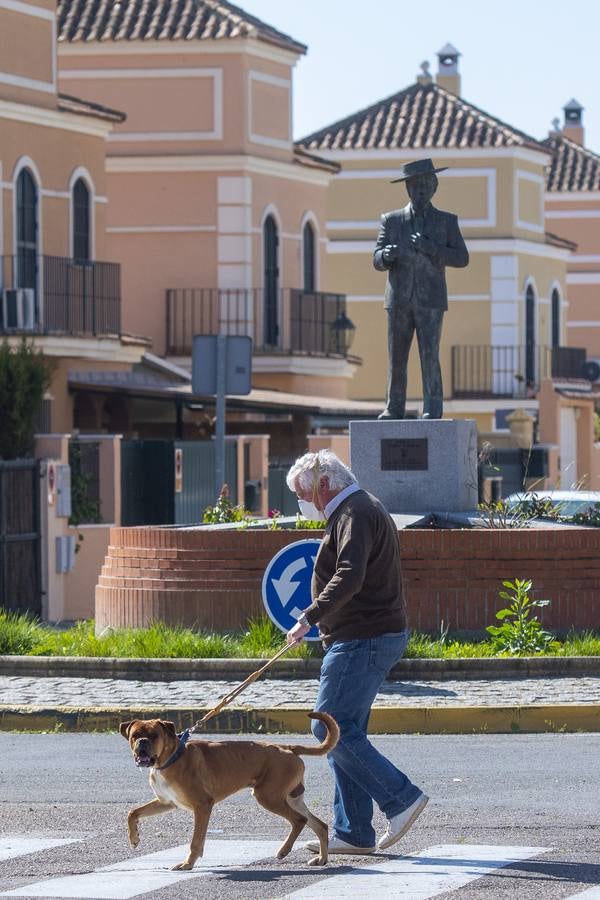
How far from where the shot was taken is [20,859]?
10.0 m

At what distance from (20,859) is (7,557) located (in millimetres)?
15047

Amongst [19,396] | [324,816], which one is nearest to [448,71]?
[19,396]

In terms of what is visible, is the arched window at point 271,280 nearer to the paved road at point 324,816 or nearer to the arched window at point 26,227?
the arched window at point 26,227

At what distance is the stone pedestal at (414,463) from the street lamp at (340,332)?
80.6 feet

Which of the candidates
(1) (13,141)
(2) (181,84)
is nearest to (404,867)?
(1) (13,141)

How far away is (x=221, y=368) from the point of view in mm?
21891

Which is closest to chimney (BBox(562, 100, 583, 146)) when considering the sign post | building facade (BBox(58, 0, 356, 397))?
building facade (BBox(58, 0, 356, 397))

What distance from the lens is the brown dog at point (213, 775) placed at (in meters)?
9.46

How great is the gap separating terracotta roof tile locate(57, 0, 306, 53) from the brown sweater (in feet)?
109

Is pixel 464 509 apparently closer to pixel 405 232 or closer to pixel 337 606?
pixel 405 232

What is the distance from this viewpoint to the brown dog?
9461 millimetres

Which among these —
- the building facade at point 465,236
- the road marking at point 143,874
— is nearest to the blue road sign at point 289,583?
the road marking at point 143,874

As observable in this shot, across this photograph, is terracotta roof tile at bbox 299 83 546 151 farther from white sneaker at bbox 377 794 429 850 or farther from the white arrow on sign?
white sneaker at bbox 377 794 429 850

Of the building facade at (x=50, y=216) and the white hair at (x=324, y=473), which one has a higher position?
the building facade at (x=50, y=216)
